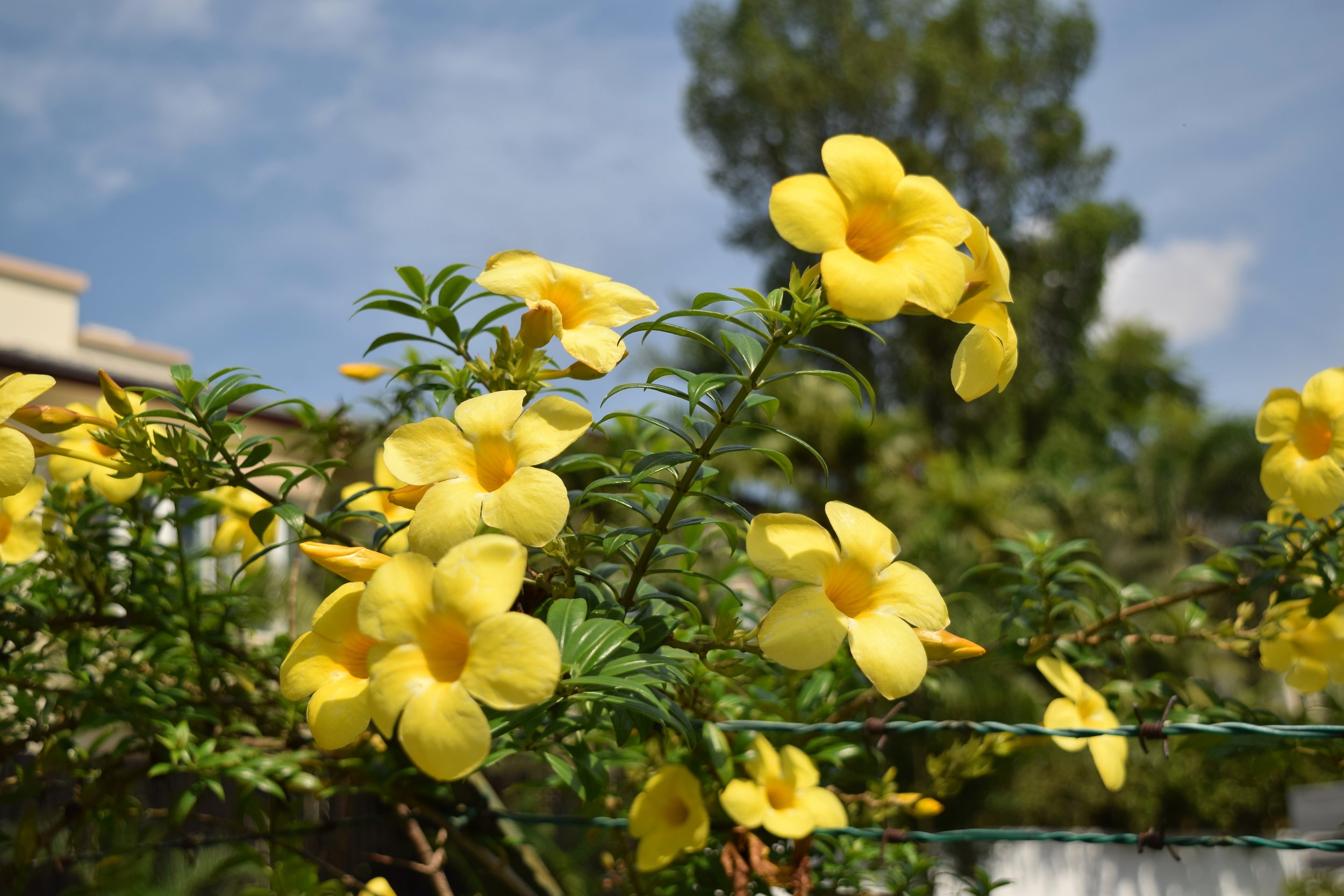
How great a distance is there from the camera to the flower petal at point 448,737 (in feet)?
1.95

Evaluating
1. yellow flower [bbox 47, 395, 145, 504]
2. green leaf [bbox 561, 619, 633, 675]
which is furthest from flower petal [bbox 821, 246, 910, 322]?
yellow flower [bbox 47, 395, 145, 504]

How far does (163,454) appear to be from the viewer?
0.94 meters

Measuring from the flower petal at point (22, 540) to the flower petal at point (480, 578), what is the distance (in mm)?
899

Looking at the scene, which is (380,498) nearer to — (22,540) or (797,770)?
(22,540)

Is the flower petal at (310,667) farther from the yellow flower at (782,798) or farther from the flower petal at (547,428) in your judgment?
the yellow flower at (782,798)

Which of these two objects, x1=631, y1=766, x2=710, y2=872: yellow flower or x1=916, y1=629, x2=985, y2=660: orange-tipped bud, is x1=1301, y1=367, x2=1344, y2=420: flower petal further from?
x1=631, y1=766, x2=710, y2=872: yellow flower

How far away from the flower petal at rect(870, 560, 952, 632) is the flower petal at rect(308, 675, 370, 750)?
435 mm

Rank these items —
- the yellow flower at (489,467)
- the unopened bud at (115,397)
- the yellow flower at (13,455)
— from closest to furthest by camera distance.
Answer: the yellow flower at (489,467) < the yellow flower at (13,455) < the unopened bud at (115,397)

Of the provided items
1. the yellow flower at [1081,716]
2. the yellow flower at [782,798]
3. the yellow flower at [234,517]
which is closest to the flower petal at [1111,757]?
the yellow flower at [1081,716]

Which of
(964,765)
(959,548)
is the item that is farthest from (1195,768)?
(964,765)

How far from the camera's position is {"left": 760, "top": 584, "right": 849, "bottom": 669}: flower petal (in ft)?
2.33

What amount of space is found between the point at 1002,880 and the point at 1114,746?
0.28 m

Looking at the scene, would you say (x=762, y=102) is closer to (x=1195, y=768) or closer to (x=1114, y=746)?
(x=1195, y=768)

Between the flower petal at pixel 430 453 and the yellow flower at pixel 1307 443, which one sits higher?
the yellow flower at pixel 1307 443
